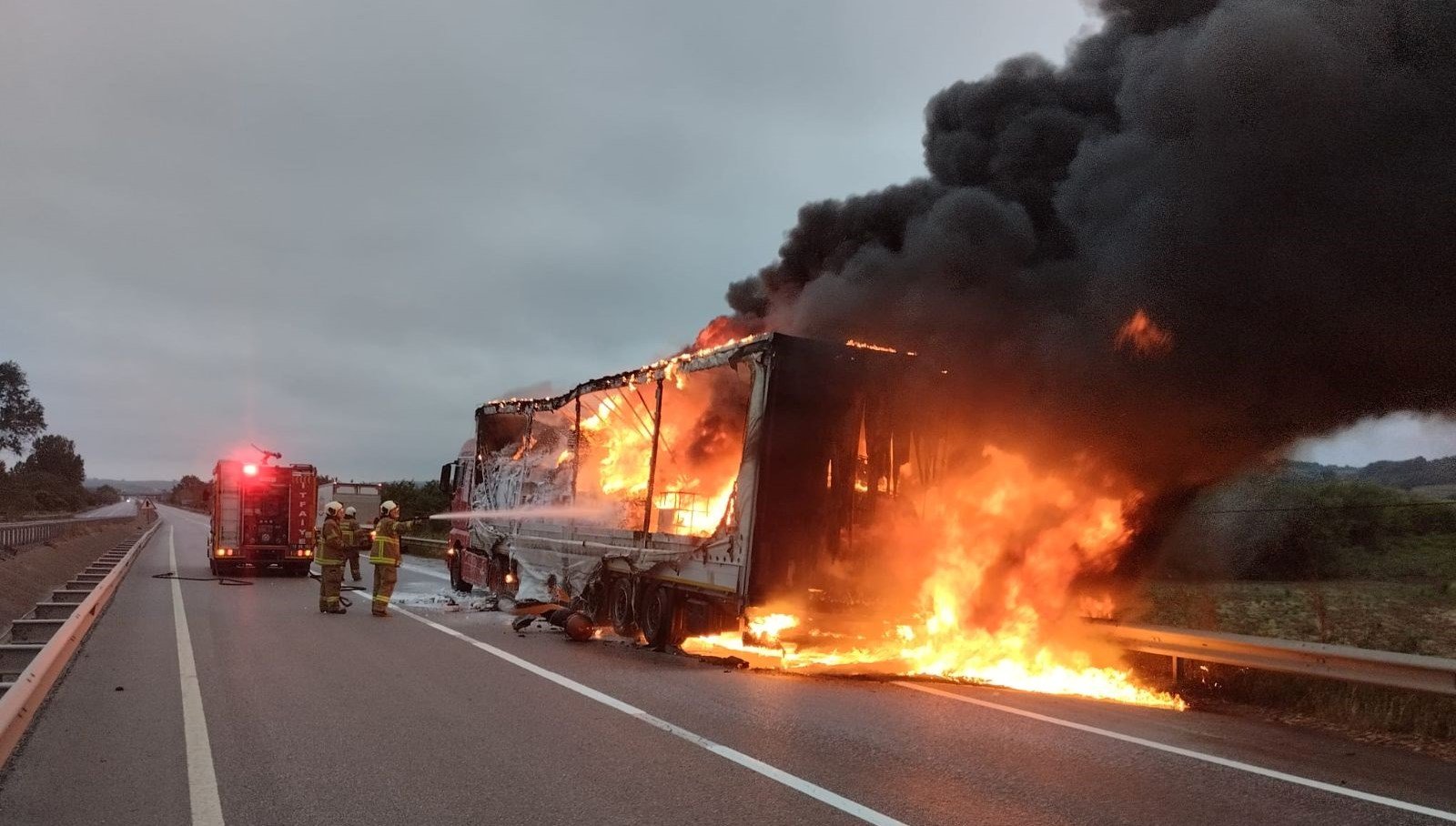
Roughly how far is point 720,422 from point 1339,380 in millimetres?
6056

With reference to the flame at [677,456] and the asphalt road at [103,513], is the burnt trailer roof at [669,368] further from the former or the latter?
the asphalt road at [103,513]

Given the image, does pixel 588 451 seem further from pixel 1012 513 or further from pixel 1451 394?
pixel 1451 394

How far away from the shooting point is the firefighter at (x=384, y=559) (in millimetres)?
13922

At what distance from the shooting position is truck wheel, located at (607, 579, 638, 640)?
11.8 metres

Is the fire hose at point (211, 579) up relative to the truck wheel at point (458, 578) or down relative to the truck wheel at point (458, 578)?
down

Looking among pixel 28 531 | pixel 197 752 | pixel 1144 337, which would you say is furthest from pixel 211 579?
pixel 1144 337

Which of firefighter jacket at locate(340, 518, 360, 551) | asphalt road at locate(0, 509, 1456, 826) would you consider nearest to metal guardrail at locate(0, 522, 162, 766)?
asphalt road at locate(0, 509, 1456, 826)

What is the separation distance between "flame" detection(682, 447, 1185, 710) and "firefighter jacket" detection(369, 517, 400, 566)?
538 cm

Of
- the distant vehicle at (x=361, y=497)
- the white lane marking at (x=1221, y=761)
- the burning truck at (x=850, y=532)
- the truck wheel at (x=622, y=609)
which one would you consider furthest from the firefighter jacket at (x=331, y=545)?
the distant vehicle at (x=361, y=497)

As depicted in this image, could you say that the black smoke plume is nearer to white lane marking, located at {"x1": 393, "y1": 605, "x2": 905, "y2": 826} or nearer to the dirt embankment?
white lane marking, located at {"x1": 393, "y1": 605, "x2": 905, "y2": 826}

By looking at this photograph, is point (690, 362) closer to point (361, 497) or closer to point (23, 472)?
point (361, 497)

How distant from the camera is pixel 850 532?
10.1 m

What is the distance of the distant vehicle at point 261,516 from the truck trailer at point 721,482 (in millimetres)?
9473

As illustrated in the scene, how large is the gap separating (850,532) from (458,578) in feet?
36.2
